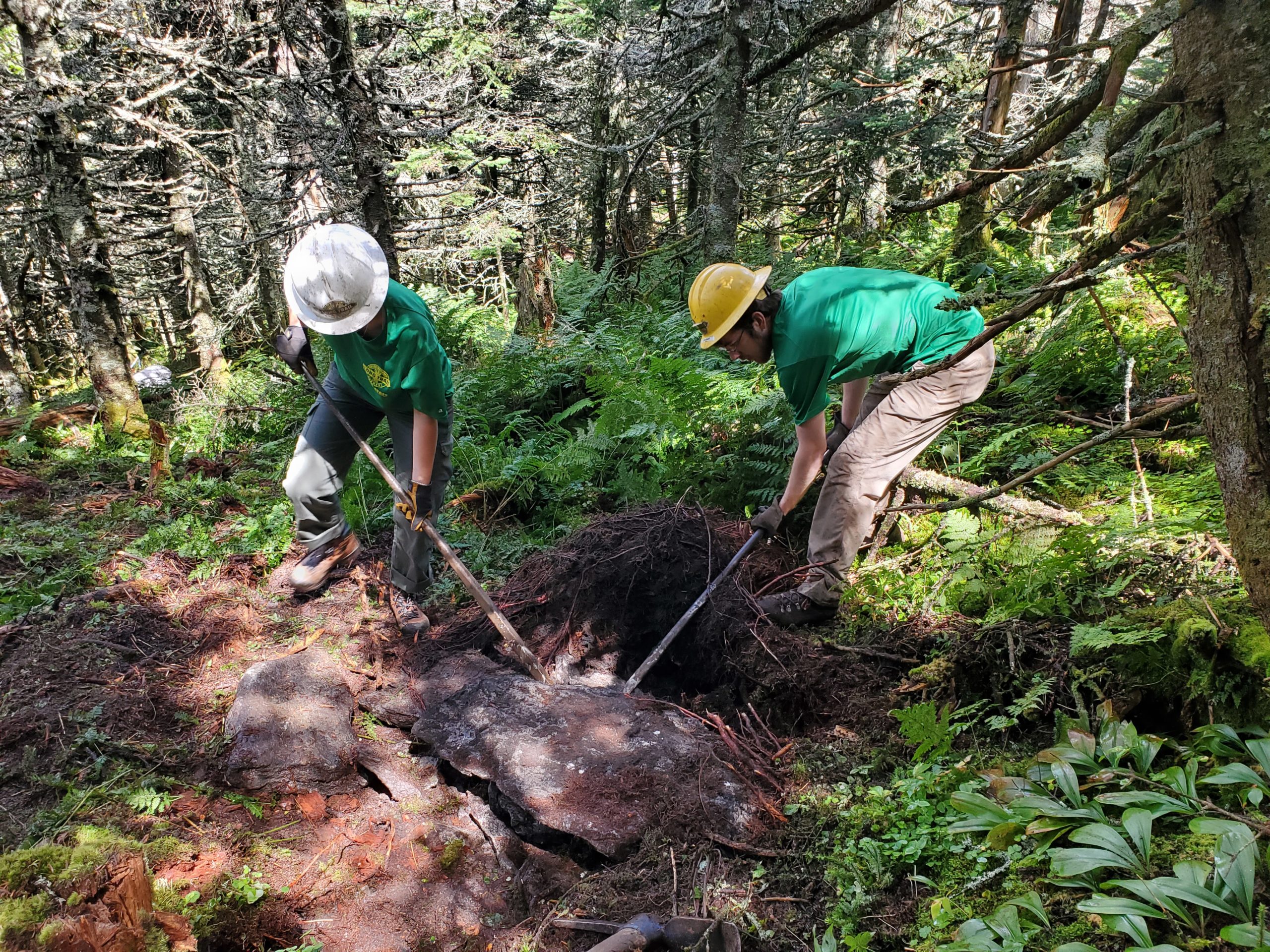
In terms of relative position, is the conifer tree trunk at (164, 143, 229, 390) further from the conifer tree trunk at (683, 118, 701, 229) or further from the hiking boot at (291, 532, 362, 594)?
the conifer tree trunk at (683, 118, 701, 229)

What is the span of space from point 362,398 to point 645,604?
2.36m

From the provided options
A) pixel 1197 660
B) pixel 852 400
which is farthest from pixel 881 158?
pixel 1197 660

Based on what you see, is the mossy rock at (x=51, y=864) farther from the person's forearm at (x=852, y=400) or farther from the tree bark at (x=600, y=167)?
the tree bark at (x=600, y=167)

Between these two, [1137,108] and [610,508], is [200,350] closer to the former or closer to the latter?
[610,508]

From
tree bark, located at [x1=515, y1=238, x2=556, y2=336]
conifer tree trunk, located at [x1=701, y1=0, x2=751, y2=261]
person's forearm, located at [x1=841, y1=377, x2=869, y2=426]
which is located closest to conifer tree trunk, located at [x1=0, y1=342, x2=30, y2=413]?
tree bark, located at [x1=515, y1=238, x2=556, y2=336]

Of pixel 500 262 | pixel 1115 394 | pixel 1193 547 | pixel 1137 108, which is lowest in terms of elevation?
pixel 1193 547

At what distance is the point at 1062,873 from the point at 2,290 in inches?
698

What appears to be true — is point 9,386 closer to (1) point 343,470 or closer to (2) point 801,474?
(1) point 343,470

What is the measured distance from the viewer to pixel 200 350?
9602 mm

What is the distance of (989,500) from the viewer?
3.21 metres

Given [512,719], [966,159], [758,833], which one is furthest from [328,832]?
[966,159]

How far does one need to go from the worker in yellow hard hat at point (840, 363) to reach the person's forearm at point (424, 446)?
5.58 feet

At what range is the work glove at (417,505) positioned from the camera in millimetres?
4195

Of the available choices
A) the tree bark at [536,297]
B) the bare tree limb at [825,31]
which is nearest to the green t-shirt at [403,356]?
the bare tree limb at [825,31]
